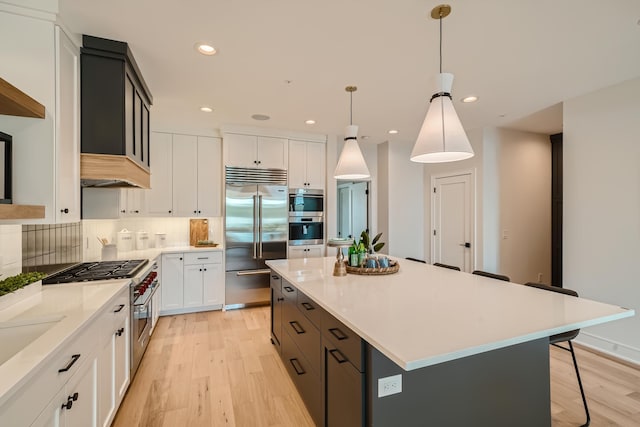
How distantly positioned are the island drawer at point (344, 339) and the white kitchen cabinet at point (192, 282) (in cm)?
283

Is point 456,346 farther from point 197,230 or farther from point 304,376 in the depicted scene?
point 197,230

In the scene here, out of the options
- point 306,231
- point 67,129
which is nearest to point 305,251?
point 306,231

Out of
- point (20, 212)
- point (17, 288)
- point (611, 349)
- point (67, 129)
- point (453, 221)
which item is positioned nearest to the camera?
point (20, 212)

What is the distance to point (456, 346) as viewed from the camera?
111cm

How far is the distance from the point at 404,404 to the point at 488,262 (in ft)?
12.2

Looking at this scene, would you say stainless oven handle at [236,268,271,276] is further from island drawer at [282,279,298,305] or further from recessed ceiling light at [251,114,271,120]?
recessed ceiling light at [251,114,271,120]

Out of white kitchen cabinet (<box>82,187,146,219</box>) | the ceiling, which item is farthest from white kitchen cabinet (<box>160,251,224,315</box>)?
the ceiling

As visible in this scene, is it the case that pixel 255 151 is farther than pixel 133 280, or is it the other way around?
pixel 255 151

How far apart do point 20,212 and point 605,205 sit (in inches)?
182

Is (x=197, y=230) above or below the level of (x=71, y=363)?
above

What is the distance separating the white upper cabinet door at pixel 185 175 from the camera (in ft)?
13.5

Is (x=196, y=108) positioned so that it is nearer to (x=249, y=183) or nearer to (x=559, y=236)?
(x=249, y=183)

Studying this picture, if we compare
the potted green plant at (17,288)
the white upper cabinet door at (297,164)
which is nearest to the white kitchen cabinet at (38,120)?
the potted green plant at (17,288)

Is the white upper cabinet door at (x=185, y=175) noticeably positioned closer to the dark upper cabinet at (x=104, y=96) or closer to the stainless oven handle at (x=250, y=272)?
the stainless oven handle at (x=250, y=272)
